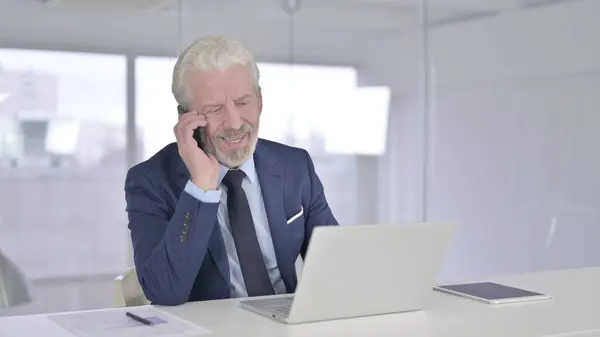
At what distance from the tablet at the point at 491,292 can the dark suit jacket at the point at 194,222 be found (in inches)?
18.4

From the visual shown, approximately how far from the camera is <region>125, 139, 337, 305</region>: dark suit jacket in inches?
88.7

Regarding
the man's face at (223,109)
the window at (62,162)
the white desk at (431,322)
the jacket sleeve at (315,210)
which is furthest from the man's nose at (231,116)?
the window at (62,162)

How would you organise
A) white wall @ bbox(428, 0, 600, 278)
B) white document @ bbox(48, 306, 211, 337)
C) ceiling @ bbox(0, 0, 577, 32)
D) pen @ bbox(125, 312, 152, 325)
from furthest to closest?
white wall @ bbox(428, 0, 600, 278), ceiling @ bbox(0, 0, 577, 32), pen @ bbox(125, 312, 152, 325), white document @ bbox(48, 306, 211, 337)

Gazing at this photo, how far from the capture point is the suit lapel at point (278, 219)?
2578 millimetres

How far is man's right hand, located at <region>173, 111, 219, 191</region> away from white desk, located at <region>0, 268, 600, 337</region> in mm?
314

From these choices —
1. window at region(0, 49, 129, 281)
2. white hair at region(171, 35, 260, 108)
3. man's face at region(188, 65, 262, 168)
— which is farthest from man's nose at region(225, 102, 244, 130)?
window at region(0, 49, 129, 281)

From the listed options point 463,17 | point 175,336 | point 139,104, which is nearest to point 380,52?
point 463,17

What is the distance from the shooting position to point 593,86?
17.2 feet

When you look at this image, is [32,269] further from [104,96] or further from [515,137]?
[515,137]

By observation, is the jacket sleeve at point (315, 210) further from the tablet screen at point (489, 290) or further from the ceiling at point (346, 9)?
the ceiling at point (346, 9)

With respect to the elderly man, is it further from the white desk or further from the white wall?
the white wall

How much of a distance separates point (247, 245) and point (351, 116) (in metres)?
2.93

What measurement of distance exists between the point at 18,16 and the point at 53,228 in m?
1.07

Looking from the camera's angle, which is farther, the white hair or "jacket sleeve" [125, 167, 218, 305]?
the white hair
